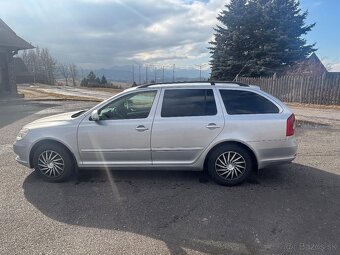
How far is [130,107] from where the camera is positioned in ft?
16.2

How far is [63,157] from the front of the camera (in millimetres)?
4836

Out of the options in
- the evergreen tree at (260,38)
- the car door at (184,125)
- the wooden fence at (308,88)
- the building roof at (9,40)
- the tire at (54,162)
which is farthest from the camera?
the evergreen tree at (260,38)

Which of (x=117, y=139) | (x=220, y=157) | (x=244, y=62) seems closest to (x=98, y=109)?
(x=117, y=139)

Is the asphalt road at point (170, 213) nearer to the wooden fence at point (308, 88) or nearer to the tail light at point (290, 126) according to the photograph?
the tail light at point (290, 126)

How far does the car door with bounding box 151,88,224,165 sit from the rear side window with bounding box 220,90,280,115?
0.19m

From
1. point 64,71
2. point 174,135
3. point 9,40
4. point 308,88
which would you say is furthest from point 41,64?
point 174,135

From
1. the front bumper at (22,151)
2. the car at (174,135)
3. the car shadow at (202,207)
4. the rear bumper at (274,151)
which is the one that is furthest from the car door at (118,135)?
the rear bumper at (274,151)

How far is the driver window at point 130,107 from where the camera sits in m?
4.77

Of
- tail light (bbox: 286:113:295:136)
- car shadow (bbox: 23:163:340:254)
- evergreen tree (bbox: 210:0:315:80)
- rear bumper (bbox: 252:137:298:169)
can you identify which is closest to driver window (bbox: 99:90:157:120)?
car shadow (bbox: 23:163:340:254)

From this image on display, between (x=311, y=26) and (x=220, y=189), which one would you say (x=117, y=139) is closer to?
(x=220, y=189)

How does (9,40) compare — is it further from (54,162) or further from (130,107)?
(130,107)

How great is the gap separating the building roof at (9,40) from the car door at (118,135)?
55.2 ft

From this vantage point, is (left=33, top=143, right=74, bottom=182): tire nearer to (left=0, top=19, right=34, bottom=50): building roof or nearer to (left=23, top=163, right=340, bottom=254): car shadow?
(left=23, top=163, right=340, bottom=254): car shadow

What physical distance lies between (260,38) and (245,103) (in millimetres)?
22850
